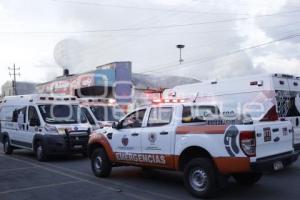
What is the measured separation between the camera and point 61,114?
1484cm

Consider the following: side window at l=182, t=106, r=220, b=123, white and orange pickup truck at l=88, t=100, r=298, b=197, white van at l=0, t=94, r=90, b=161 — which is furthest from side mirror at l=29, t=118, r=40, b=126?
side window at l=182, t=106, r=220, b=123

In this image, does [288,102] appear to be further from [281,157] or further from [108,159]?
[108,159]

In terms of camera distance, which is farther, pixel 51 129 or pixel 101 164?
pixel 51 129

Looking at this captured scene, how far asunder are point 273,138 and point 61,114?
28.4 feet

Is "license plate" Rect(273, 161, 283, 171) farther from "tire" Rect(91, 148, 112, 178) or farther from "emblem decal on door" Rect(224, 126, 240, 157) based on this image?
"tire" Rect(91, 148, 112, 178)

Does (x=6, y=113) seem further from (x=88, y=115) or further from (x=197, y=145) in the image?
(x=197, y=145)

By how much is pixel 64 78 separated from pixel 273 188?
28.3 meters

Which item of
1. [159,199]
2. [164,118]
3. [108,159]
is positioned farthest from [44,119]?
[159,199]

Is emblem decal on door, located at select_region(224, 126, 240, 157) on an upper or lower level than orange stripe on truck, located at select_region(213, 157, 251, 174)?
upper

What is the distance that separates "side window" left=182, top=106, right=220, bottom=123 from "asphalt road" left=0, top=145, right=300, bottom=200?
1467 mm

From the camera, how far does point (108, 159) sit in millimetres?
10438

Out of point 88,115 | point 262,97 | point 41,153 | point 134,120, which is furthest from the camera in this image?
point 88,115

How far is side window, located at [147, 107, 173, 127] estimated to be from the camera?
9042mm

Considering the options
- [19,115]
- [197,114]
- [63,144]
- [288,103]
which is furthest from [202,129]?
[19,115]
